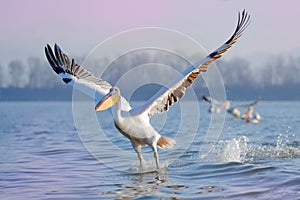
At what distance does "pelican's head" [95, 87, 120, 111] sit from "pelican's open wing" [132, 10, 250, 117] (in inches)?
18.7

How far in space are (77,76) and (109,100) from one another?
84.1 inches

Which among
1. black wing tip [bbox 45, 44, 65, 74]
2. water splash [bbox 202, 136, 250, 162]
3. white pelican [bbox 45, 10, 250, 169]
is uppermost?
black wing tip [bbox 45, 44, 65, 74]

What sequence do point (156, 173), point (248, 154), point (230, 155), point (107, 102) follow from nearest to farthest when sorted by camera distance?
1. point (107, 102)
2. point (156, 173)
3. point (230, 155)
4. point (248, 154)

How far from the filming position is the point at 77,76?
46.5ft

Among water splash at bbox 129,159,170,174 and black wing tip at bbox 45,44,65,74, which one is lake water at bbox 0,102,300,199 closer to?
water splash at bbox 129,159,170,174

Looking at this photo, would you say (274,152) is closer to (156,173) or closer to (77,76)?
(156,173)

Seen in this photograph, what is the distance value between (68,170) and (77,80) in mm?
1941

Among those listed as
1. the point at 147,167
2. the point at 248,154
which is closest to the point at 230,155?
the point at 248,154

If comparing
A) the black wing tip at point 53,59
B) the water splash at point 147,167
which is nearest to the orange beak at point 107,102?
the water splash at point 147,167

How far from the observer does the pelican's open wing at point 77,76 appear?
43.7 ft

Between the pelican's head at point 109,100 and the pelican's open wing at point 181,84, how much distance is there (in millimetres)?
474

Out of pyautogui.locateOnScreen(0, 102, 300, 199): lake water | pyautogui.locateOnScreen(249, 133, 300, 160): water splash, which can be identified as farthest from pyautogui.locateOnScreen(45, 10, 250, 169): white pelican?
Result: pyautogui.locateOnScreen(249, 133, 300, 160): water splash

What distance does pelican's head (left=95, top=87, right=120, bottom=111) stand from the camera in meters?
12.2

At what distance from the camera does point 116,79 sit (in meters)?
13.4
